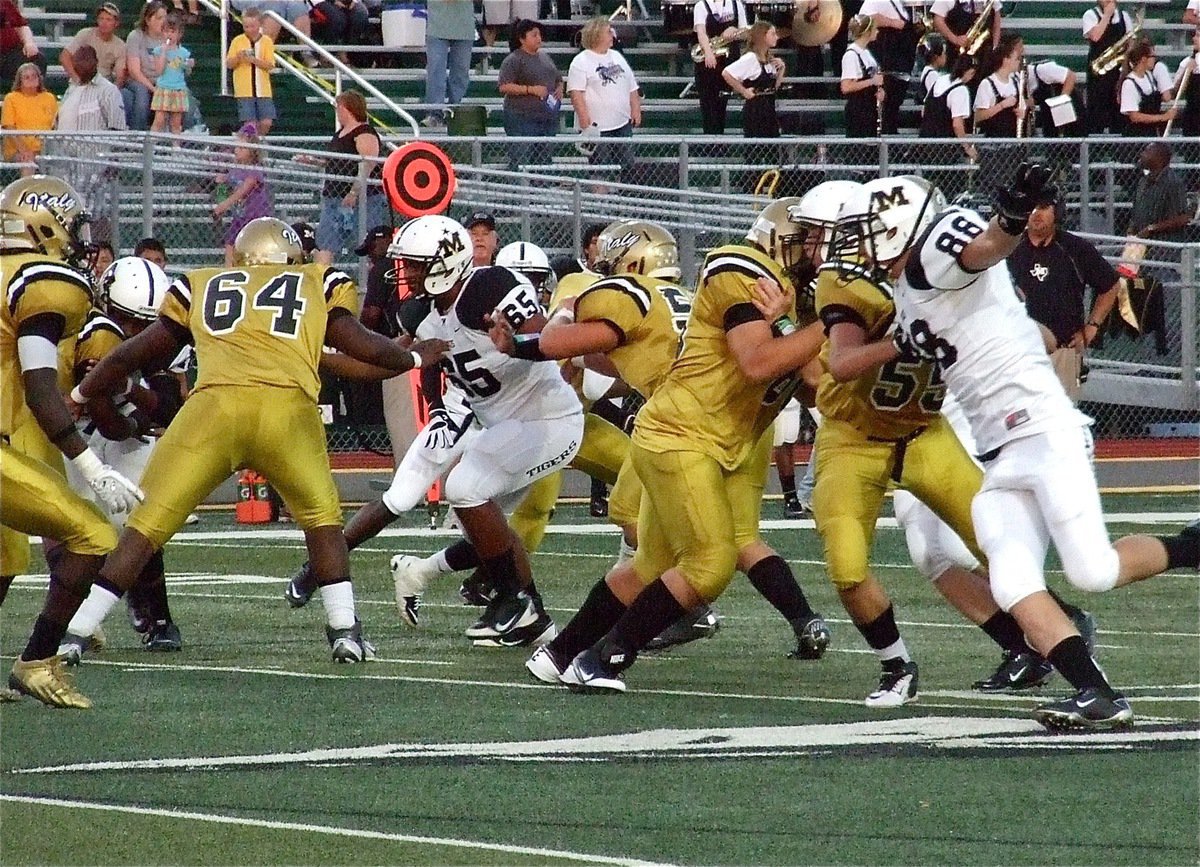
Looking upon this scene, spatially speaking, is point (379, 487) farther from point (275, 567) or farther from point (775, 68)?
point (775, 68)

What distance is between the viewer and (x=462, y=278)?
31.7ft

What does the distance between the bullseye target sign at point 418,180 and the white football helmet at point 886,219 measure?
7594 millimetres

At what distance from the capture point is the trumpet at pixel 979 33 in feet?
62.2

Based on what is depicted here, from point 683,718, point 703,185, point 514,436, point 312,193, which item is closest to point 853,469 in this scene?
point 683,718

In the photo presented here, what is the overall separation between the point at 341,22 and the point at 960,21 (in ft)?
17.3

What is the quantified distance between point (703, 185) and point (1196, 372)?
4.04 meters

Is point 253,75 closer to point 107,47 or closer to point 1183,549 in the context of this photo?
point 107,47

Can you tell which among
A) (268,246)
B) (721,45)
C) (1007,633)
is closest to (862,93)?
(721,45)

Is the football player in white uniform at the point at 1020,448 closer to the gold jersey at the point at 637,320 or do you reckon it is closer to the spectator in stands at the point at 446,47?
the gold jersey at the point at 637,320

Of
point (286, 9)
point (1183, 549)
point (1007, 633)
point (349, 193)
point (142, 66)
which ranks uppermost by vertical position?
point (286, 9)

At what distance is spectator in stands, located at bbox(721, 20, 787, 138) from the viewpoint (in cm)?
1844

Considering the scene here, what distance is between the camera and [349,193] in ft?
52.1

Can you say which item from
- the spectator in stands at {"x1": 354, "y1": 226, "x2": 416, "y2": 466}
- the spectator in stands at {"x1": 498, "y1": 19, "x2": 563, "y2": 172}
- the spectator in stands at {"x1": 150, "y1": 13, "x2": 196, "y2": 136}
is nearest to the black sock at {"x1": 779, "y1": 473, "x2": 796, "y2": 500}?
the spectator in stands at {"x1": 354, "y1": 226, "x2": 416, "y2": 466}

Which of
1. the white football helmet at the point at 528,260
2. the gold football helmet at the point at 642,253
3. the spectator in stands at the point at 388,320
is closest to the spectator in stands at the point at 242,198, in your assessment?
the spectator in stands at the point at 388,320
